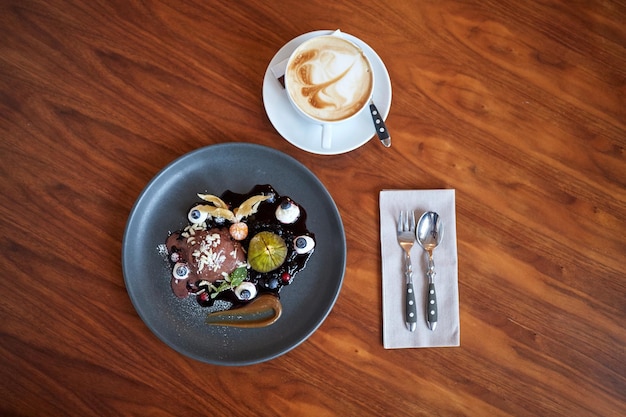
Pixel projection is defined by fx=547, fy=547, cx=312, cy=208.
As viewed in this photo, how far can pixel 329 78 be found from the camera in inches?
47.3

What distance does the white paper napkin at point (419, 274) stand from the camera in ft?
4.15

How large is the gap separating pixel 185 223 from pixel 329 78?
461 millimetres

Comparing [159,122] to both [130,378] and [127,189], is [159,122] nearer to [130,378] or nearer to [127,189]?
[127,189]

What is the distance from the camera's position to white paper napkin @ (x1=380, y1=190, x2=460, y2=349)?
4.15 ft

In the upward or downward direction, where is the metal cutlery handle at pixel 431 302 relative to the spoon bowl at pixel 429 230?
downward

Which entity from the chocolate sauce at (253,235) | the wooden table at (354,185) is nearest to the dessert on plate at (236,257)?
the chocolate sauce at (253,235)

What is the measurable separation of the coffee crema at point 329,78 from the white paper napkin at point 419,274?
237mm

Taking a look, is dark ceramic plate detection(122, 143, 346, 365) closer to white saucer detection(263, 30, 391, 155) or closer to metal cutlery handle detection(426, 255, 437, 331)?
white saucer detection(263, 30, 391, 155)

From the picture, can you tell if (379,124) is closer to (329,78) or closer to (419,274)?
(329,78)

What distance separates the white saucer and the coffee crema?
0.06 metres

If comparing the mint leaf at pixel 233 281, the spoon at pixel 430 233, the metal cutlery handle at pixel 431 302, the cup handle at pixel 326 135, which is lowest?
the metal cutlery handle at pixel 431 302

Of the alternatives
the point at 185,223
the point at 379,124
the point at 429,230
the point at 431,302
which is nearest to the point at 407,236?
the point at 429,230

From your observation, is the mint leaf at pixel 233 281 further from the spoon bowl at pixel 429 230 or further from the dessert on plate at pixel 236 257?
the spoon bowl at pixel 429 230

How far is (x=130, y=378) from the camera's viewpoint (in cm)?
124
